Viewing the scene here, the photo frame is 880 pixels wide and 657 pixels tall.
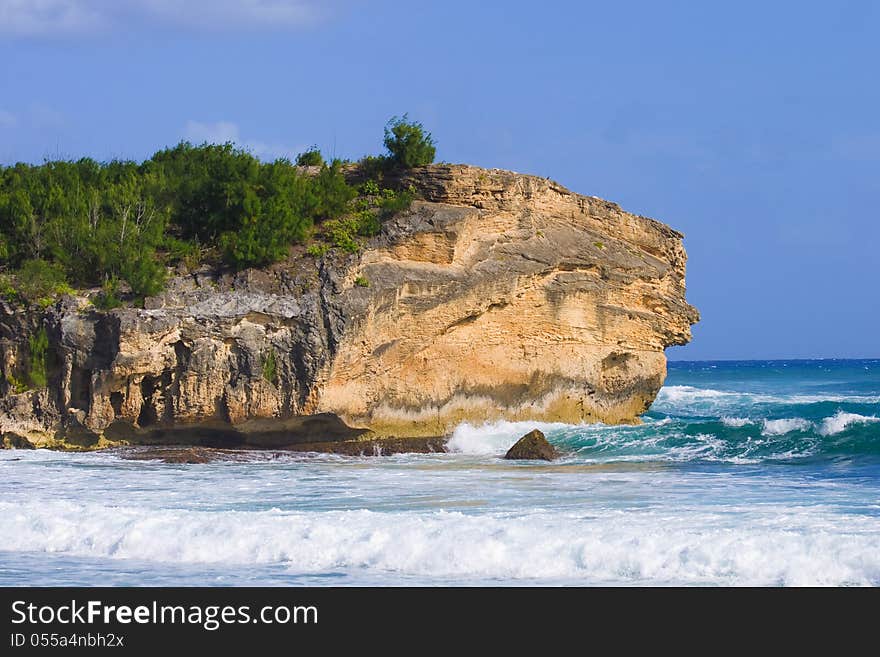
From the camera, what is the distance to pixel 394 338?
23.5 metres

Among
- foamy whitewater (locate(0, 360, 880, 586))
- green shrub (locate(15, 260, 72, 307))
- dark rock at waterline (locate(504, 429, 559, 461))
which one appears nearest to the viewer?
foamy whitewater (locate(0, 360, 880, 586))

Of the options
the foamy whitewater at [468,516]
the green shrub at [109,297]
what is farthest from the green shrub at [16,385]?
the green shrub at [109,297]

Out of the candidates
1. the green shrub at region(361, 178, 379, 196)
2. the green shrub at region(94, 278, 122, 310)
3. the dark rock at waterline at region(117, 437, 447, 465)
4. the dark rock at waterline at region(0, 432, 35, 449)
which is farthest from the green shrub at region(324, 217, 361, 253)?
the dark rock at waterline at region(0, 432, 35, 449)

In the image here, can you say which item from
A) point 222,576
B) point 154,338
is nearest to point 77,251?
point 154,338

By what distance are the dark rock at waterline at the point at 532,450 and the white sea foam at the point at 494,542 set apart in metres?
7.20

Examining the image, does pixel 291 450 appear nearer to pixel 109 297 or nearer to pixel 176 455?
pixel 176 455

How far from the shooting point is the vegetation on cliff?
23.6 metres

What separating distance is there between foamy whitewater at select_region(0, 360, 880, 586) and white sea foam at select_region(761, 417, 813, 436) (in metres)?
0.08

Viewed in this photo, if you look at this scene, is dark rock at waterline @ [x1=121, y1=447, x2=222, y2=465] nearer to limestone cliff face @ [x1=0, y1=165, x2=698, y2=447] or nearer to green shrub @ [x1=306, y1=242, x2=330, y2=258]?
limestone cliff face @ [x1=0, y1=165, x2=698, y2=447]
